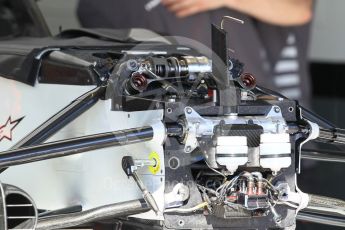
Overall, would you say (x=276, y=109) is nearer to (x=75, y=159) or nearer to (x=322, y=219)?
(x=322, y=219)

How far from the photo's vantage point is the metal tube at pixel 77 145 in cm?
353

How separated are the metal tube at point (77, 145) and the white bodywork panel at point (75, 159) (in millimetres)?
80

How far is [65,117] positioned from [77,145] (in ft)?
1.26

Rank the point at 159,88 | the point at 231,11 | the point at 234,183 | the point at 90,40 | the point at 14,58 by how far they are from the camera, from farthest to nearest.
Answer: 1. the point at 231,11
2. the point at 90,40
3. the point at 14,58
4. the point at 159,88
5. the point at 234,183

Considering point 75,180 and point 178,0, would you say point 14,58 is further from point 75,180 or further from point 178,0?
point 178,0

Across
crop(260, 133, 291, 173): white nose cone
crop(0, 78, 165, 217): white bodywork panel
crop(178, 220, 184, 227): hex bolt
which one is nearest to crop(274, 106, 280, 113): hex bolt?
crop(260, 133, 291, 173): white nose cone

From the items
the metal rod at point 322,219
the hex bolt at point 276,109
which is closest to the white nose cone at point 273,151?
the hex bolt at point 276,109

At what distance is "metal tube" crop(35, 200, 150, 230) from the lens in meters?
3.68

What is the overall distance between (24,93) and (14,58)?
0.21 meters

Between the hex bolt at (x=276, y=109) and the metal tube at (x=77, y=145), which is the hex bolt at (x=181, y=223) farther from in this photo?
the hex bolt at (x=276, y=109)

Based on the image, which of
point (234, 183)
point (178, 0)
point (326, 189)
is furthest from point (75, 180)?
point (326, 189)

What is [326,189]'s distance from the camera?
19.9 feet

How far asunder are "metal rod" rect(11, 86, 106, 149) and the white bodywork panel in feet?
0.15

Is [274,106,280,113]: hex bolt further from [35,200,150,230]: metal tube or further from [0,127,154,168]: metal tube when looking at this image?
[35,200,150,230]: metal tube
